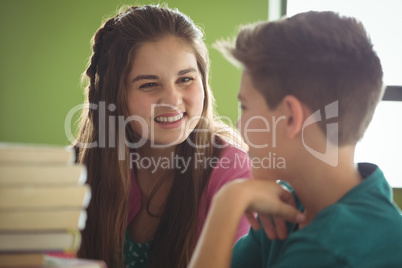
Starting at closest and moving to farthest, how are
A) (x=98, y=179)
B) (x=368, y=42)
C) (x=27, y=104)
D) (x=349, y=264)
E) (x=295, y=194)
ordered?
(x=349, y=264), (x=368, y=42), (x=295, y=194), (x=98, y=179), (x=27, y=104)

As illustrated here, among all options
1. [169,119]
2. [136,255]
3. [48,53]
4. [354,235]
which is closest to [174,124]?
[169,119]

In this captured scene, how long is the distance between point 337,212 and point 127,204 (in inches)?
36.2

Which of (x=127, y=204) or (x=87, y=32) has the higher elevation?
(x=87, y=32)

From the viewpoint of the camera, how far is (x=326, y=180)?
3.21ft

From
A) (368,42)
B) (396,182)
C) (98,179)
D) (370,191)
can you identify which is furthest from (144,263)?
(396,182)

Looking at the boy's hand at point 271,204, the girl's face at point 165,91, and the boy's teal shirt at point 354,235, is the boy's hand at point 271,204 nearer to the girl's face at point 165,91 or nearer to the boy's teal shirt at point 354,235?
the boy's teal shirt at point 354,235

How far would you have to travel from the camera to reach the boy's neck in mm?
970

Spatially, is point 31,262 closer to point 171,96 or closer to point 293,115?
point 293,115

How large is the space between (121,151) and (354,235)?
107 centimetres

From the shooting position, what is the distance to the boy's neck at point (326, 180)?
97 centimetres

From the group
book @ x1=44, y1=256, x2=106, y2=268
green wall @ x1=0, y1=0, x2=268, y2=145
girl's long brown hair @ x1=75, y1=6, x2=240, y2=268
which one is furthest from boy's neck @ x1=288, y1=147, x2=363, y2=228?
green wall @ x1=0, y1=0, x2=268, y2=145

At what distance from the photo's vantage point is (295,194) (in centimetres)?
112

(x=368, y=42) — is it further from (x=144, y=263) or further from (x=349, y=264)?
(x=144, y=263)

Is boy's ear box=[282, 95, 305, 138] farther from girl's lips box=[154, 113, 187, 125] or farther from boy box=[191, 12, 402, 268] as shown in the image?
girl's lips box=[154, 113, 187, 125]
